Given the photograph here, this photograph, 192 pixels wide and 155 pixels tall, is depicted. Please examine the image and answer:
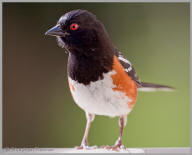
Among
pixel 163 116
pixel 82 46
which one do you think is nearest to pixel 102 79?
pixel 82 46

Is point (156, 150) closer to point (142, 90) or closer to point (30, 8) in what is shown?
point (142, 90)

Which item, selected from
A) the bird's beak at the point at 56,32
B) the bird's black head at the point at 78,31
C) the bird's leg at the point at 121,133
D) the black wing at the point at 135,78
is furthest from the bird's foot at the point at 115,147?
the bird's beak at the point at 56,32

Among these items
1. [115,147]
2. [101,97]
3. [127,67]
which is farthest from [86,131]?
[127,67]

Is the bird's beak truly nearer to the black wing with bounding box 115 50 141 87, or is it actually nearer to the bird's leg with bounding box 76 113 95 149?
the black wing with bounding box 115 50 141 87

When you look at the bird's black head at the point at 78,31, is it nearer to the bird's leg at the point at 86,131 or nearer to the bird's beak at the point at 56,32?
the bird's beak at the point at 56,32

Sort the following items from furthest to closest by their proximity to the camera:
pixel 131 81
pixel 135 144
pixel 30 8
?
1. pixel 30 8
2. pixel 135 144
3. pixel 131 81

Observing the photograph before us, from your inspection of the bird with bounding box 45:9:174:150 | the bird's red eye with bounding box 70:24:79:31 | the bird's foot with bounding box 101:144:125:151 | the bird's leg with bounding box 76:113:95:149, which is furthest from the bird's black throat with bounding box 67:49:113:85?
the bird's foot with bounding box 101:144:125:151

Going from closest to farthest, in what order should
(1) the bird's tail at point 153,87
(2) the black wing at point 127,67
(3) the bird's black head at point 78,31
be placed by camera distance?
(3) the bird's black head at point 78,31 → (2) the black wing at point 127,67 → (1) the bird's tail at point 153,87
